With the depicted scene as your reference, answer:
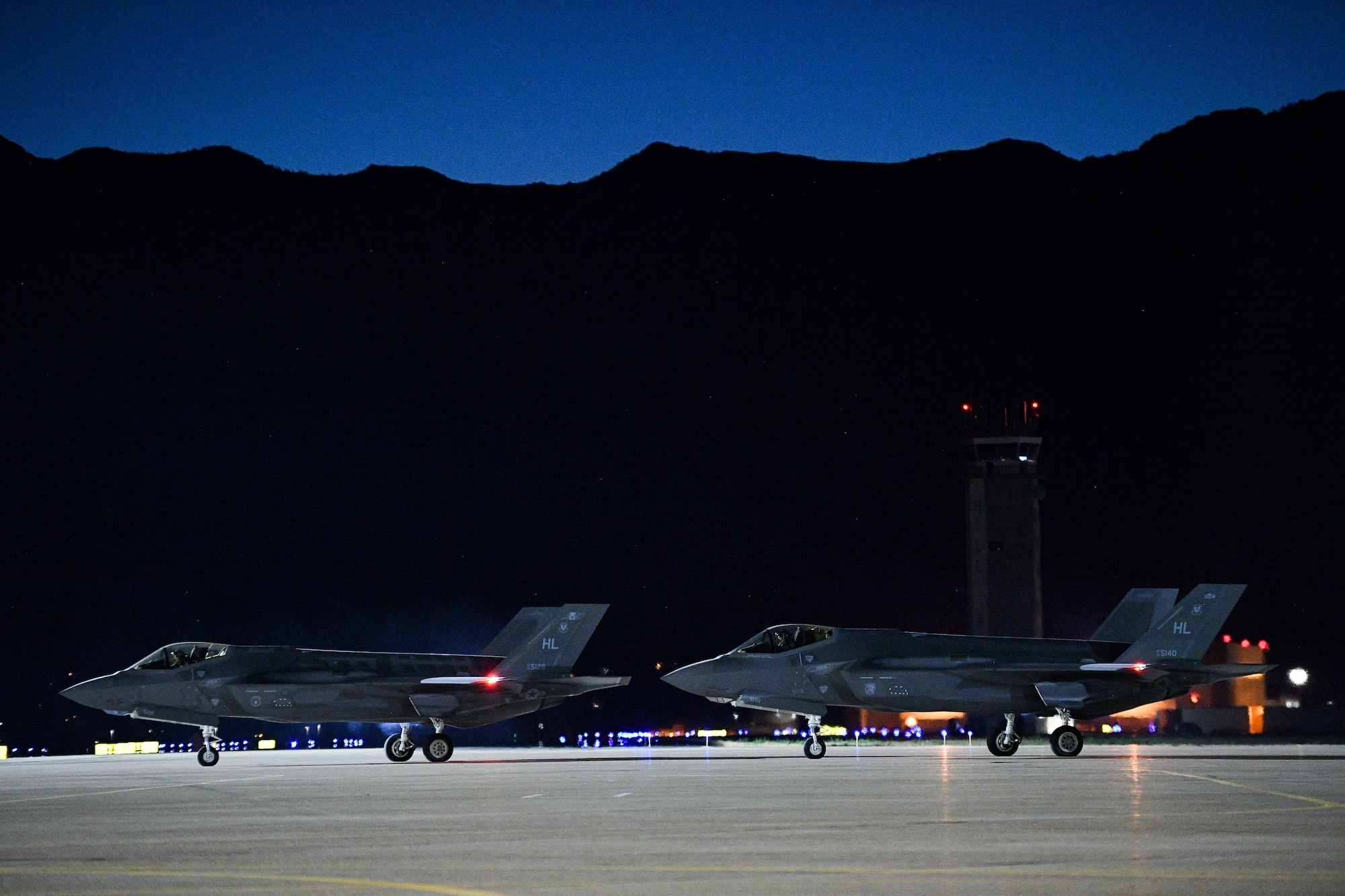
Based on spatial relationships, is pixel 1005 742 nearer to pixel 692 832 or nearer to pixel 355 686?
pixel 355 686

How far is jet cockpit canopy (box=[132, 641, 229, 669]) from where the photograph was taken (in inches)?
1373

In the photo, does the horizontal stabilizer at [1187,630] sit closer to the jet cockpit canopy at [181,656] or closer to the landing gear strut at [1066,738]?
the landing gear strut at [1066,738]

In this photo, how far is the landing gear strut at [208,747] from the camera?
112 feet

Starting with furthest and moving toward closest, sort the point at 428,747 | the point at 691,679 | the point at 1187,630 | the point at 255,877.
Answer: the point at 691,679, the point at 428,747, the point at 1187,630, the point at 255,877

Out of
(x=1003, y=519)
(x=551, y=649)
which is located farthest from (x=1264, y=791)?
(x=1003, y=519)

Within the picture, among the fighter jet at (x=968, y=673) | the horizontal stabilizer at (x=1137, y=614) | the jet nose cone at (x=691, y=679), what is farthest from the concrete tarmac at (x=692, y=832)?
the horizontal stabilizer at (x=1137, y=614)

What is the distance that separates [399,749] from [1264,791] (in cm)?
2064

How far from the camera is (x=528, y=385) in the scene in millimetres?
182125

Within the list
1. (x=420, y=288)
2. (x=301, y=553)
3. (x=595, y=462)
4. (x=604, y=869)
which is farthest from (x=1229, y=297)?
(x=604, y=869)

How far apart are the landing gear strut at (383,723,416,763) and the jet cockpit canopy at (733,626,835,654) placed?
7.41 m

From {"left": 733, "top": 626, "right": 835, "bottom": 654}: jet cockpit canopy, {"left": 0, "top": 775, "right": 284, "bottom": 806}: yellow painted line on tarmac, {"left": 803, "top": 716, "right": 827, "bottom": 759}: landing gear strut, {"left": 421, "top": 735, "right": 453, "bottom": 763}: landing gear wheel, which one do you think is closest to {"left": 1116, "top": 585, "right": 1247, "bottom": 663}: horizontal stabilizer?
{"left": 733, "top": 626, "right": 835, "bottom": 654}: jet cockpit canopy

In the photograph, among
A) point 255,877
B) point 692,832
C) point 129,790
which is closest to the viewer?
point 255,877

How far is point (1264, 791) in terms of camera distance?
786 inches

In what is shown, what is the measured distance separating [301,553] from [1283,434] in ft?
332
